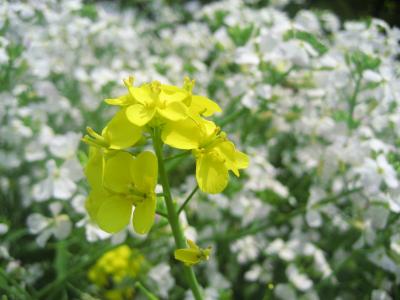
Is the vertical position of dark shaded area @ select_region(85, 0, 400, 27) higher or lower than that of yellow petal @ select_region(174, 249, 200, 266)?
lower

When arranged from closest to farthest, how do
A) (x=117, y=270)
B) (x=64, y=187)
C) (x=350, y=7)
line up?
(x=64, y=187), (x=117, y=270), (x=350, y=7)

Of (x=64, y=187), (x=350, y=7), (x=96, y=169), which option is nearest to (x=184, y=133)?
(x=96, y=169)

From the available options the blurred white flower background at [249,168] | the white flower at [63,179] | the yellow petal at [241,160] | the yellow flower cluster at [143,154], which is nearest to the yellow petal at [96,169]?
the yellow flower cluster at [143,154]

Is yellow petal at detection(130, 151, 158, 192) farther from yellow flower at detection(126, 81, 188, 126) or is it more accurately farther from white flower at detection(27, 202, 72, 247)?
white flower at detection(27, 202, 72, 247)

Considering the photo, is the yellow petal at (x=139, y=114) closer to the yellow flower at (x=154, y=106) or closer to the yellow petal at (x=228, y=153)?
the yellow flower at (x=154, y=106)

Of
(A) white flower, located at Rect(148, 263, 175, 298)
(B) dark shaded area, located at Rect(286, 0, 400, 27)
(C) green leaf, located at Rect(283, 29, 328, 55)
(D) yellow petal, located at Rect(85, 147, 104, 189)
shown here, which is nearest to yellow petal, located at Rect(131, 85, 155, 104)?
(D) yellow petal, located at Rect(85, 147, 104, 189)

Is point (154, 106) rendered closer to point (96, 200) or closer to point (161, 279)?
point (96, 200)

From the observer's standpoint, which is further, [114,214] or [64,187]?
[64,187]
